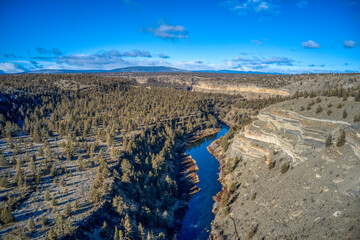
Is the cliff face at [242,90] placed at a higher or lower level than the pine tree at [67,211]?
higher

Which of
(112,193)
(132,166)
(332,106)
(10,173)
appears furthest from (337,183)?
(10,173)

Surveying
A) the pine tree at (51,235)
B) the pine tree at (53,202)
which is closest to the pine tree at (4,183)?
the pine tree at (53,202)

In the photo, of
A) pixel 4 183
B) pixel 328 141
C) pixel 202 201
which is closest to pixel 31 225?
pixel 4 183

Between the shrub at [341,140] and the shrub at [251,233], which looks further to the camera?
the shrub at [341,140]

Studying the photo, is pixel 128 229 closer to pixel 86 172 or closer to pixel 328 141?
pixel 86 172

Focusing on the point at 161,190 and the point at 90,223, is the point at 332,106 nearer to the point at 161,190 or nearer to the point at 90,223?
the point at 161,190

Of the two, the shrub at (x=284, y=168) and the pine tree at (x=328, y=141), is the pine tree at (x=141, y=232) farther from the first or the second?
the pine tree at (x=328, y=141)

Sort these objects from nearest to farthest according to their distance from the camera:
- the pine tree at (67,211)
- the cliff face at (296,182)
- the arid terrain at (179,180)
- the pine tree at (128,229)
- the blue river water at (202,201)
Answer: the cliff face at (296,182), the arid terrain at (179,180), the pine tree at (67,211), the pine tree at (128,229), the blue river water at (202,201)
